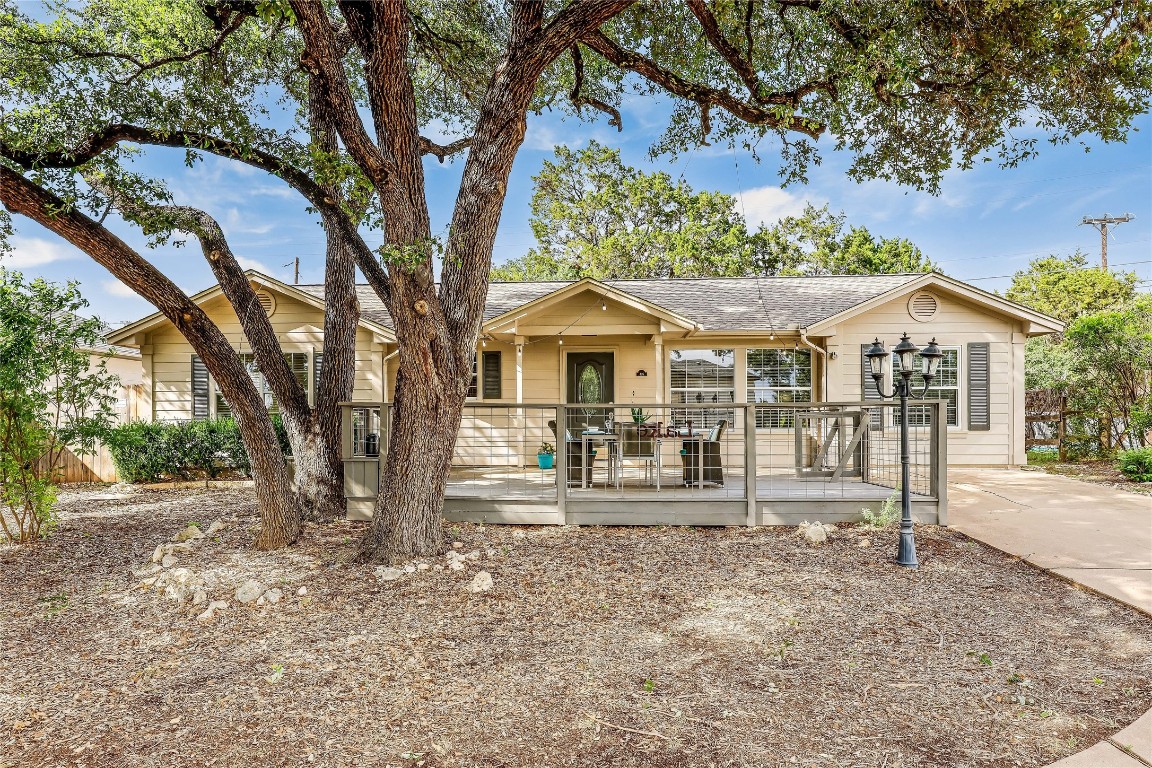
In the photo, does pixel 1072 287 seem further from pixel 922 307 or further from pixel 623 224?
pixel 922 307

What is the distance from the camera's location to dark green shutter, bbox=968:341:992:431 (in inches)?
391

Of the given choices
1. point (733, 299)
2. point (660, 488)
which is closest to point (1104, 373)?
point (733, 299)

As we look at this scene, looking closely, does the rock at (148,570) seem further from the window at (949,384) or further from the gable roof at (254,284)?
the window at (949,384)

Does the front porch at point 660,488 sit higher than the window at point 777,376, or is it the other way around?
the window at point 777,376

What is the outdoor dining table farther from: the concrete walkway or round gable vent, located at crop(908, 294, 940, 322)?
round gable vent, located at crop(908, 294, 940, 322)

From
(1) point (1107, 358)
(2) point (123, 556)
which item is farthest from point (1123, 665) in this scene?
(1) point (1107, 358)

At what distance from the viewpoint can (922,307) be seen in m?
9.98

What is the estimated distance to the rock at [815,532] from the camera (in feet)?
17.8

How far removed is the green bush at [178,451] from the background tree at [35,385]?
9.00 ft

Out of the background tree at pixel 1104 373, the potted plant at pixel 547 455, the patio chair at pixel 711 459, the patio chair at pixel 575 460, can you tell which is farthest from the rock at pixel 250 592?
the background tree at pixel 1104 373

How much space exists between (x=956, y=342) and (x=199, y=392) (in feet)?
44.9

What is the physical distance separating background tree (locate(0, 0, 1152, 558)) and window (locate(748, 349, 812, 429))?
382 centimetres

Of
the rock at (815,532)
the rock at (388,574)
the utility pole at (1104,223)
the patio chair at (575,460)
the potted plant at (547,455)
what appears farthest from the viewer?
the utility pole at (1104,223)

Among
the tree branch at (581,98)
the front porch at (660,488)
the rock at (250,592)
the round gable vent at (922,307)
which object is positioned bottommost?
the rock at (250,592)
